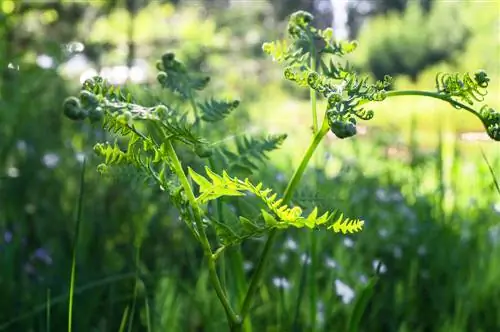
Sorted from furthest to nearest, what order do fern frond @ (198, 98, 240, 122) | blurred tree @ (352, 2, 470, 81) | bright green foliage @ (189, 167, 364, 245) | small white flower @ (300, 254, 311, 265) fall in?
blurred tree @ (352, 2, 470, 81) < small white flower @ (300, 254, 311, 265) < fern frond @ (198, 98, 240, 122) < bright green foliage @ (189, 167, 364, 245)

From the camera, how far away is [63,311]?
1.23 m

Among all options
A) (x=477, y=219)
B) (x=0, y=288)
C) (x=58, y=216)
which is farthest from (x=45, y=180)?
(x=477, y=219)

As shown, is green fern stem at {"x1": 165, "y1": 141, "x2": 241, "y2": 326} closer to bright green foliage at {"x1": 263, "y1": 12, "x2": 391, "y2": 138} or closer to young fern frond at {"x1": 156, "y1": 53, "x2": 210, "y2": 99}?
bright green foliage at {"x1": 263, "y1": 12, "x2": 391, "y2": 138}

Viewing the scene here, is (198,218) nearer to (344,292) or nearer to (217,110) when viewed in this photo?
(217,110)

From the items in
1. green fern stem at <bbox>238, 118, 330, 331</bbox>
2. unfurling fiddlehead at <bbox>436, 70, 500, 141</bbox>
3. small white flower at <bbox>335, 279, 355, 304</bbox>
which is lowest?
small white flower at <bbox>335, 279, 355, 304</bbox>

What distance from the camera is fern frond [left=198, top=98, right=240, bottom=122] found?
0.80 metres

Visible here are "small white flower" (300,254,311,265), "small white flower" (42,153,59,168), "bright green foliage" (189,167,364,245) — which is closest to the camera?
"bright green foliage" (189,167,364,245)

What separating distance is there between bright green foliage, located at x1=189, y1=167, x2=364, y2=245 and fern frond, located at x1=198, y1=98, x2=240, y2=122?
0.57 feet

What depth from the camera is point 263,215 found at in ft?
1.93

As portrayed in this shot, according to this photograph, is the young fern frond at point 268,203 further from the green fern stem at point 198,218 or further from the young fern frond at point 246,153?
the young fern frond at point 246,153

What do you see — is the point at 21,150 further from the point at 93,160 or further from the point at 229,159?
the point at 229,159

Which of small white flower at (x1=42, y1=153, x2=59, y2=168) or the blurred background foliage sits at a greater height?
the blurred background foliage

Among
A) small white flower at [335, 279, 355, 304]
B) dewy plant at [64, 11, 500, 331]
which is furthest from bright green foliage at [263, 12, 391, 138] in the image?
small white flower at [335, 279, 355, 304]

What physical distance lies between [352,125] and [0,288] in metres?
0.88
